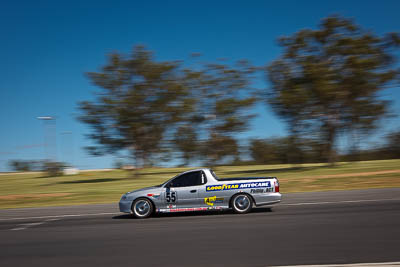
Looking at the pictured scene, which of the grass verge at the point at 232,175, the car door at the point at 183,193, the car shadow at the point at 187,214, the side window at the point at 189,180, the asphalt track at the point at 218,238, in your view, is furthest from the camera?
the grass verge at the point at 232,175

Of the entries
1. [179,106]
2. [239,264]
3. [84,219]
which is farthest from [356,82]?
[239,264]

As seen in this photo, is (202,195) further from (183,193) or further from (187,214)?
(187,214)

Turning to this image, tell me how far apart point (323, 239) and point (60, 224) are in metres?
7.86

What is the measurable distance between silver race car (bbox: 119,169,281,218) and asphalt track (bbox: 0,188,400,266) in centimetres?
35

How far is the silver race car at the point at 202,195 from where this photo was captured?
11.3m

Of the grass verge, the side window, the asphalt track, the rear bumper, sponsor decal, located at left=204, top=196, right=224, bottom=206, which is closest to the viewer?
the asphalt track

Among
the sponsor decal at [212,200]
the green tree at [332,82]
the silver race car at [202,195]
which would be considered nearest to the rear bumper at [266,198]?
the silver race car at [202,195]

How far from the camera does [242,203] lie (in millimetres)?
11398

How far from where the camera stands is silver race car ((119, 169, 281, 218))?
1127 cm

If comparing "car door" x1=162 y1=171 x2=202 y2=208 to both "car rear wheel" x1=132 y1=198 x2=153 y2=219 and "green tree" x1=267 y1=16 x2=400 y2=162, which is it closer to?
"car rear wheel" x1=132 y1=198 x2=153 y2=219

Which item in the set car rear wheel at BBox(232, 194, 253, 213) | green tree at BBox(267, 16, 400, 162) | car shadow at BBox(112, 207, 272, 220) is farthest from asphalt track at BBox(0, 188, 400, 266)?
green tree at BBox(267, 16, 400, 162)

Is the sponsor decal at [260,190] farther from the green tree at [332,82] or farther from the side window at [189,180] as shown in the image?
the green tree at [332,82]

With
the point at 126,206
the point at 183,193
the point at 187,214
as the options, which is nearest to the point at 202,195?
the point at 183,193

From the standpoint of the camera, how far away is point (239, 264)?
19.6 ft
